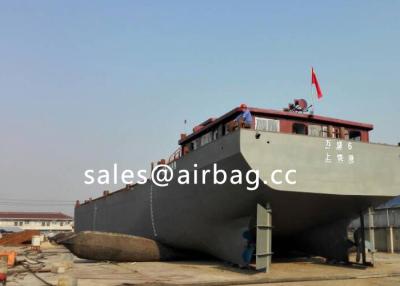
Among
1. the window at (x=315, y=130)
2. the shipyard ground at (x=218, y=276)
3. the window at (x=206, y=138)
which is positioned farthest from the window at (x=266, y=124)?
the shipyard ground at (x=218, y=276)

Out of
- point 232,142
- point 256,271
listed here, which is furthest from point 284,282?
point 232,142

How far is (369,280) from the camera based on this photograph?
11.8 m

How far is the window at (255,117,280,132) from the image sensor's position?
1465 centimetres

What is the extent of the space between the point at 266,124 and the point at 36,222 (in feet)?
292

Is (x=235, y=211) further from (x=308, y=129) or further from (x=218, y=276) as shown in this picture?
(x=308, y=129)

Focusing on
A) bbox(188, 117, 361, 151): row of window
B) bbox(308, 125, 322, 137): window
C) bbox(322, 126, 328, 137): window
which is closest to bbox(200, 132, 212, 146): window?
bbox(188, 117, 361, 151): row of window

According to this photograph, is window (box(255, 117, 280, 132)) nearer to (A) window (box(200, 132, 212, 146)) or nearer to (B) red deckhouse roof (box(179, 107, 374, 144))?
(B) red deckhouse roof (box(179, 107, 374, 144))

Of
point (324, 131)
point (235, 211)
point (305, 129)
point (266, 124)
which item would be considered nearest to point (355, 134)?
point (324, 131)

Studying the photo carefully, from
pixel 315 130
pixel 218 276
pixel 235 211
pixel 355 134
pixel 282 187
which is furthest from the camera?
pixel 355 134

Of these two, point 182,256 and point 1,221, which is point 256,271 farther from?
point 1,221

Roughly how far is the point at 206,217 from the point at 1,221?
285 feet

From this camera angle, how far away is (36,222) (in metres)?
91.9

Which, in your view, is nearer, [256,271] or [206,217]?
[256,271]

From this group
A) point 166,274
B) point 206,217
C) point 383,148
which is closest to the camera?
point 166,274
